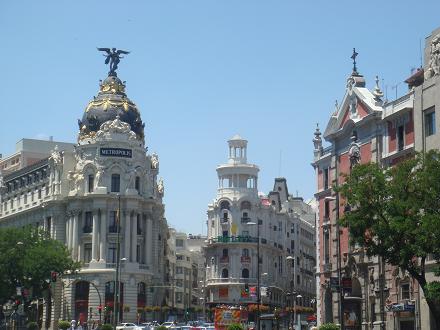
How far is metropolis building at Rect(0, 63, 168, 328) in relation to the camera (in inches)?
4309

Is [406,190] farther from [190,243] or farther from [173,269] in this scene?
[190,243]

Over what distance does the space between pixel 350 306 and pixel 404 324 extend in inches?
393

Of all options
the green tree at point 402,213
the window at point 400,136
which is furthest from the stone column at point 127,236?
the green tree at point 402,213

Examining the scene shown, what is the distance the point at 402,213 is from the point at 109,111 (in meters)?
71.5

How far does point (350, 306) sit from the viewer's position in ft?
245

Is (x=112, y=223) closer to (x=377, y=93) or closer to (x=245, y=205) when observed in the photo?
(x=245, y=205)

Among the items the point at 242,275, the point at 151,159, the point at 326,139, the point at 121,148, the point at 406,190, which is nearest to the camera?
the point at 406,190

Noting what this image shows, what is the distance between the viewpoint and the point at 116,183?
366ft

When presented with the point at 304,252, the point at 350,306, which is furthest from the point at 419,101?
the point at 304,252

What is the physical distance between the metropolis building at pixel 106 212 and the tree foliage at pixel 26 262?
930 cm

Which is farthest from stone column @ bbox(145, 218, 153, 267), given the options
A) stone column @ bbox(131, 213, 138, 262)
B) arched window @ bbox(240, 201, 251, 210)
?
arched window @ bbox(240, 201, 251, 210)

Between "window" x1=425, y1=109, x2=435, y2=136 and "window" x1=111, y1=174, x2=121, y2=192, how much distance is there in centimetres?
5759

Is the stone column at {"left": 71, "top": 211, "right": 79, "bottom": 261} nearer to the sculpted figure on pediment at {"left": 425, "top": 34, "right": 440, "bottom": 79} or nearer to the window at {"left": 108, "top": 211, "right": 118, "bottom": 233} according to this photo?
the window at {"left": 108, "top": 211, "right": 118, "bottom": 233}

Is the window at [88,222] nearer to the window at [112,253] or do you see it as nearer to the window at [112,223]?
the window at [112,223]
